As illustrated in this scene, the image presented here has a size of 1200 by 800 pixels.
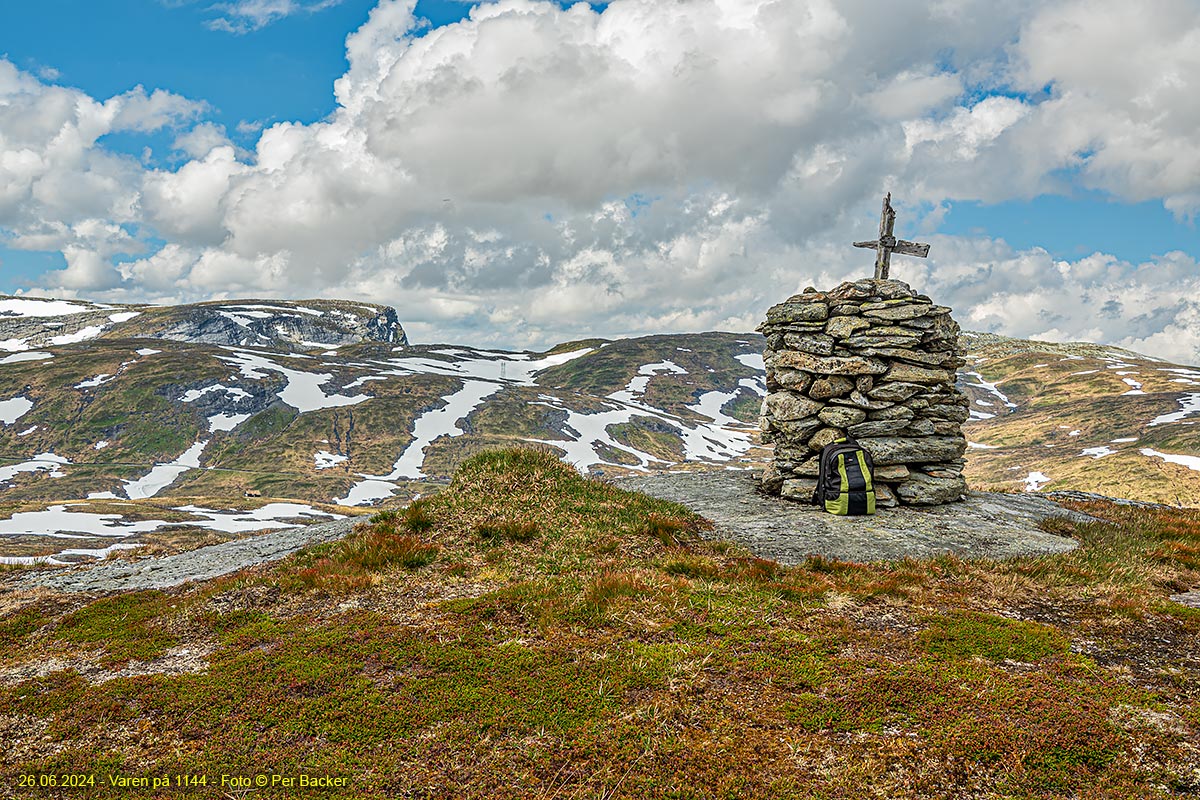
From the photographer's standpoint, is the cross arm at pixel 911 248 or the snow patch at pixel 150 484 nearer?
the cross arm at pixel 911 248

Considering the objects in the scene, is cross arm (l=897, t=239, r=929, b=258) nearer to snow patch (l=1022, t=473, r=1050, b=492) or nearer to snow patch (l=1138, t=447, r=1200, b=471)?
snow patch (l=1022, t=473, r=1050, b=492)

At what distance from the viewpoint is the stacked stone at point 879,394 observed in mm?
20484

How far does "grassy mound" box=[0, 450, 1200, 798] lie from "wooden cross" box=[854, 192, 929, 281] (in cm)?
1316

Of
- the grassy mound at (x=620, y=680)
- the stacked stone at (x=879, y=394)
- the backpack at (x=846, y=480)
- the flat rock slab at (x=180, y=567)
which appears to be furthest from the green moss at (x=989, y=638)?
the flat rock slab at (x=180, y=567)

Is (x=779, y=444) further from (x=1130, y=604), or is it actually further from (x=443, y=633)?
(x=443, y=633)

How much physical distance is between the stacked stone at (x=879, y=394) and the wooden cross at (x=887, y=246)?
1.63 metres

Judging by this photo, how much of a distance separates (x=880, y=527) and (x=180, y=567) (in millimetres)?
18133

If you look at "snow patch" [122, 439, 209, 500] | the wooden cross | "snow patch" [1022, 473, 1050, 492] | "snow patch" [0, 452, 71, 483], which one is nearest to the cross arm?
the wooden cross

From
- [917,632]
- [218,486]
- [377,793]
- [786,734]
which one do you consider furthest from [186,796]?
[218,486]

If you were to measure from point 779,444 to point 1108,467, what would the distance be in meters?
193

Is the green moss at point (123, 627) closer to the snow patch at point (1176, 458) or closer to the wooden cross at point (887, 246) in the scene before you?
the wooden cross at point (887, 246)

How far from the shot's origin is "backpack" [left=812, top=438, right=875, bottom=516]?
62.7 feet

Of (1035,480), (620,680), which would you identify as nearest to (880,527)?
(620,680)

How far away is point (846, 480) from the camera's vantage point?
19281 millimetres
